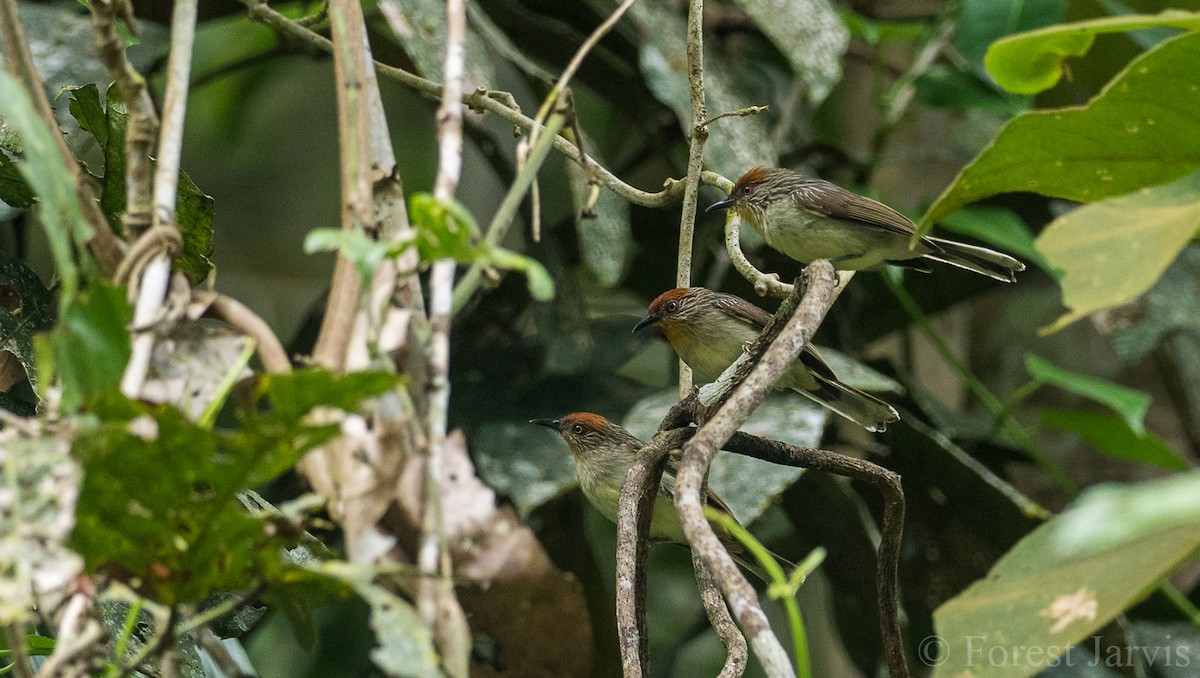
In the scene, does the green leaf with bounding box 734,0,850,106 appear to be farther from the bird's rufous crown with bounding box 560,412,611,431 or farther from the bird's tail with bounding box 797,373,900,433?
the bird's rufous crown with bounding box 560,412,611,431

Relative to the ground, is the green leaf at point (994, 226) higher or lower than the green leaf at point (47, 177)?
higher

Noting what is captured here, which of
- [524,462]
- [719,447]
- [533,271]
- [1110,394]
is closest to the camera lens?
[533,271]

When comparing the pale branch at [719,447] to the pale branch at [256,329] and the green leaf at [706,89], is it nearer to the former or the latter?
the pale branch at [256,329]

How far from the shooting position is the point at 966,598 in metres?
1.32

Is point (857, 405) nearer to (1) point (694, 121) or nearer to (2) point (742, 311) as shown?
(2) point (742, 311)

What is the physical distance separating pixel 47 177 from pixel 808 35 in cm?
319

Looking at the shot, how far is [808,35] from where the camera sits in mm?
3738

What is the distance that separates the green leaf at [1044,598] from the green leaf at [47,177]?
0.99 metres

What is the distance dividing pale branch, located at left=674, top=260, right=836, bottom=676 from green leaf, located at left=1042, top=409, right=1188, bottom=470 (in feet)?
9.37

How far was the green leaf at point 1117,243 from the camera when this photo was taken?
1206 millimetres

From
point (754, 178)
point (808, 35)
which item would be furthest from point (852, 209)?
point (808, 35)

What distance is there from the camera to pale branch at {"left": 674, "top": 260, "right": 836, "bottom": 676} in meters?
1.03

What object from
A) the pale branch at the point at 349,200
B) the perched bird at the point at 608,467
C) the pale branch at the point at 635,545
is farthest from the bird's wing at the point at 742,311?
the pale branch at the point at 349,200

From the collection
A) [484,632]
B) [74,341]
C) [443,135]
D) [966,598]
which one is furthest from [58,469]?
[484,632]
